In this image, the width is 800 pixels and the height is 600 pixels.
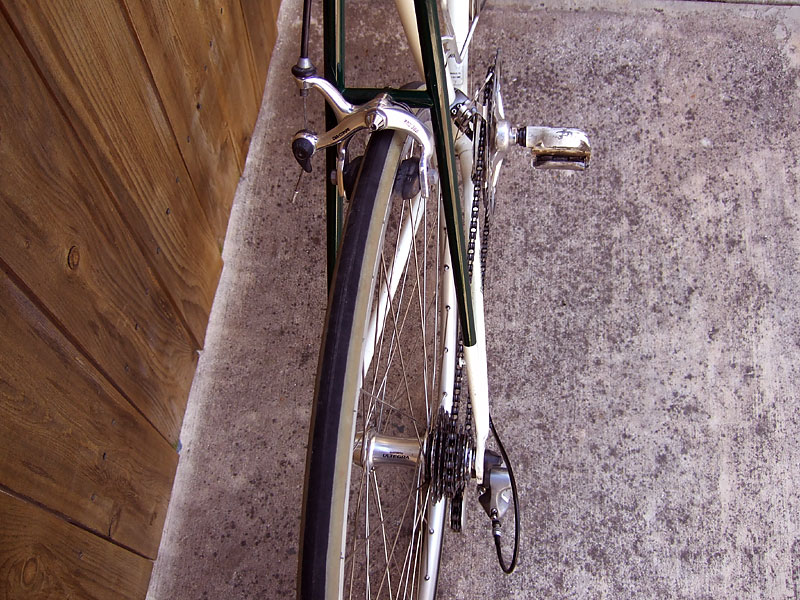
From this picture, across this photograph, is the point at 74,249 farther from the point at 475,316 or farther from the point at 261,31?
the point at 261,31

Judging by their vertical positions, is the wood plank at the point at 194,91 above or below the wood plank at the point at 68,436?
above

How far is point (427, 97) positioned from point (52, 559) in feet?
2.77

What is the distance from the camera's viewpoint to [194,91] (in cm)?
137

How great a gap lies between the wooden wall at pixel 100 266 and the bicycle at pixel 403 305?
39 cm

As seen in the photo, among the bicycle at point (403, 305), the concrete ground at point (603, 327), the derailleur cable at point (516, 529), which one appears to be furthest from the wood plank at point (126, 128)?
the derailleur cable at point (516, 529)

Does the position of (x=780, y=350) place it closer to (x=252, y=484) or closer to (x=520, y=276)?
(x=520, y=276)

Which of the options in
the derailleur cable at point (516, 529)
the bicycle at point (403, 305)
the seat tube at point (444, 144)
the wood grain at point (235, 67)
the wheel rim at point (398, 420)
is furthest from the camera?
the wood grain at point (235, 67)

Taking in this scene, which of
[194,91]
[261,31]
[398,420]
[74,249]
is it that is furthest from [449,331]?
[261,31]

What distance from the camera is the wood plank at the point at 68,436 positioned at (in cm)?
88

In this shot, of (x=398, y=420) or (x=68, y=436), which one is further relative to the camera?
(x=398, y=420)

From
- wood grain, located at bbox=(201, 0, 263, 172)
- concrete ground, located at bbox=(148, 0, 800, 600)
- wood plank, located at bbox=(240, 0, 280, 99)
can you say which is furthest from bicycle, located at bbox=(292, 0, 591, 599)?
wood plank, located at bbox=(240, 0, 280, 99)

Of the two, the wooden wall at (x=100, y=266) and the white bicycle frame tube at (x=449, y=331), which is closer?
the wooden wall at (x=100, y=266)

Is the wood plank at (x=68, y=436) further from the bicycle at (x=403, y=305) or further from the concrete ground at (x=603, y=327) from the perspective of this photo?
the bicycle at (x=403, y=305)

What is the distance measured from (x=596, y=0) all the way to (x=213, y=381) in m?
1.44
